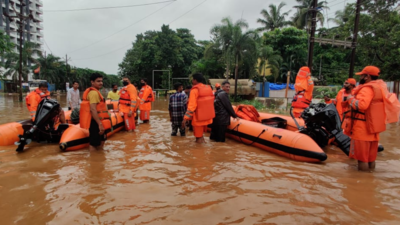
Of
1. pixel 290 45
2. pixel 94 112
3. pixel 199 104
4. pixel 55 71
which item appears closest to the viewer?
pixel 94 112

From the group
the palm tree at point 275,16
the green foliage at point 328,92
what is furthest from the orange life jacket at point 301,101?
the palm tree at point 275,16

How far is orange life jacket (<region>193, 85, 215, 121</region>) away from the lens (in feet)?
16.2

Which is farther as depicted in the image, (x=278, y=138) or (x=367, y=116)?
(x=278, y=138)

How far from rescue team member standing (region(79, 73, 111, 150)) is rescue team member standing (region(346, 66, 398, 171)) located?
4024 millimetres

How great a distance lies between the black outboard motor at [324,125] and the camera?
449cm

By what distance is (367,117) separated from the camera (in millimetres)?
3578

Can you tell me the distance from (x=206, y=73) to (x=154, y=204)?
2147 cm

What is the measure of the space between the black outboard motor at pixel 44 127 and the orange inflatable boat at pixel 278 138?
3.77 metres

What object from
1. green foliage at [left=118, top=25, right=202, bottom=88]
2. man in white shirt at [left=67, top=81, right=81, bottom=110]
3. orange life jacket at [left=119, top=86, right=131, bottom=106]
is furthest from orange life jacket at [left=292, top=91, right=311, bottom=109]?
green foliage at [left=118, top=25, right=202, bottom=88]

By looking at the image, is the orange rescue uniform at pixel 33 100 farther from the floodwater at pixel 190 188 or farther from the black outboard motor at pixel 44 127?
the floodwater at pixel 190 188

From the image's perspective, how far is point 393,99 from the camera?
3.55 m

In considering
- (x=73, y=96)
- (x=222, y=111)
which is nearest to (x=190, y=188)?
(x=222, y=111)

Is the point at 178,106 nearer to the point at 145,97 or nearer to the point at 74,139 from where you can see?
the point at 145,97

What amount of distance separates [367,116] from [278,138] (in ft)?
4.88
